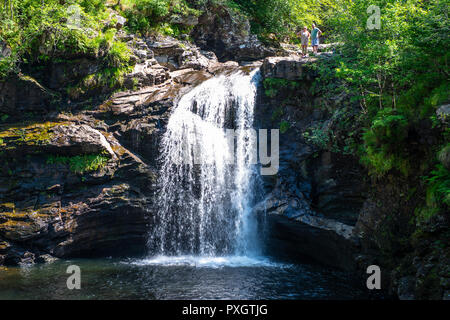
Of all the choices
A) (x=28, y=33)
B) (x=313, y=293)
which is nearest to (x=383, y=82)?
(x=313, y=293)

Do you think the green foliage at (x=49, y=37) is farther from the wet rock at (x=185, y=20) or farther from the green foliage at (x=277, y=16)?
the green foliage at (x=277, y=16)

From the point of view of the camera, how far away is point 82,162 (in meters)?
13.1

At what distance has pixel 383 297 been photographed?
27.3 ft

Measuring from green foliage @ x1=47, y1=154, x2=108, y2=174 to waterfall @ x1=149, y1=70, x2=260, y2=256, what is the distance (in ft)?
7.55

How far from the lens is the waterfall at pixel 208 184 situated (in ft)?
42.9

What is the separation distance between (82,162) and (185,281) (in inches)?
248

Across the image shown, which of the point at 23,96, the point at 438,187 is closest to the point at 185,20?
the point at 23,96

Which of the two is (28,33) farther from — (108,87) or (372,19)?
(372,19)

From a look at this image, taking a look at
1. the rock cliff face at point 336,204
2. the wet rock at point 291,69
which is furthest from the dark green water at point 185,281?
the wet rock at point 291,69

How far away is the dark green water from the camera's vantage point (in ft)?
28.3

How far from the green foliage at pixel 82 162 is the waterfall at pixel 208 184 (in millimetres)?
2301

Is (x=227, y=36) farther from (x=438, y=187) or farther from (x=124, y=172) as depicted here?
(x=438, y=187)

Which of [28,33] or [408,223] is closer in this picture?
[408,223]
